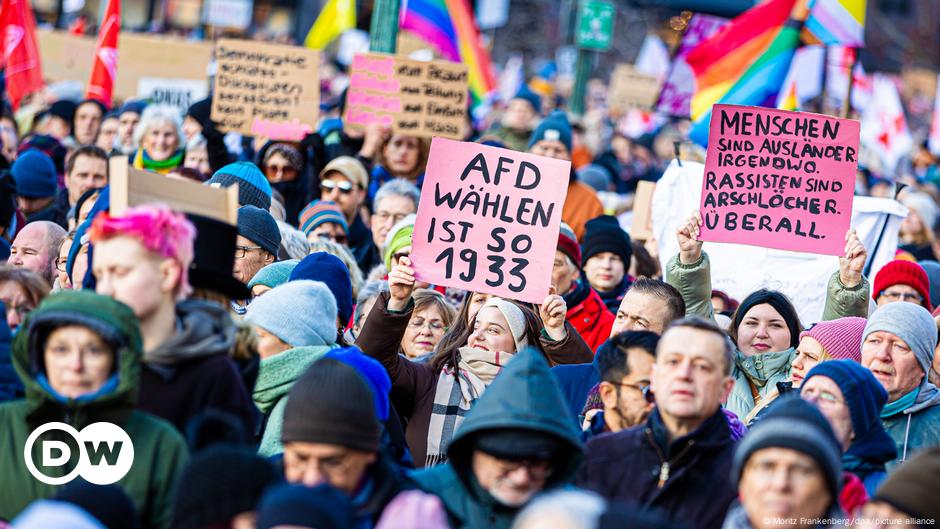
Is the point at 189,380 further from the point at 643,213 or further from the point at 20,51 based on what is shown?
the point at 20,51

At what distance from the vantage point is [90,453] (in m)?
4.08

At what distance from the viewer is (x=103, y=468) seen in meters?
4.08

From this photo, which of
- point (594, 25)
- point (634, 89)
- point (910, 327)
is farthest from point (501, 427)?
point (634, 89)

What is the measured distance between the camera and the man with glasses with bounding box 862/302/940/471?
19.3ft

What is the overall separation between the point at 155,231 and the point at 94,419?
0.59 metres

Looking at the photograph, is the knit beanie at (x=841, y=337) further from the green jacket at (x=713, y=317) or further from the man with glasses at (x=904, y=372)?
the green jacket at (x=713, y=317)

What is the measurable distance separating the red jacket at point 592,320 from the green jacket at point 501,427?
310 cm

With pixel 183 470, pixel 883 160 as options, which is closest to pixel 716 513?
pixel 183 470

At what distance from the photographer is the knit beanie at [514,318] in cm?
653

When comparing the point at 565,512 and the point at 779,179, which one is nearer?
the point at 565,512

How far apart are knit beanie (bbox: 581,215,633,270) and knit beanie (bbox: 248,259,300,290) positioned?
2.37 meters

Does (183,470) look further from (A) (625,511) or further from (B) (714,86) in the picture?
(B) (714,86)

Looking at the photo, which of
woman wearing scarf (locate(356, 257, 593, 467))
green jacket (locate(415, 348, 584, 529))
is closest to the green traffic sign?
woman wearing scarf (locate(356, 257, 593, 467))

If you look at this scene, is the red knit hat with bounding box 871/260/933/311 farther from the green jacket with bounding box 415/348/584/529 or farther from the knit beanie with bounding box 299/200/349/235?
the green jacket with bounding box 415/348/584/529
